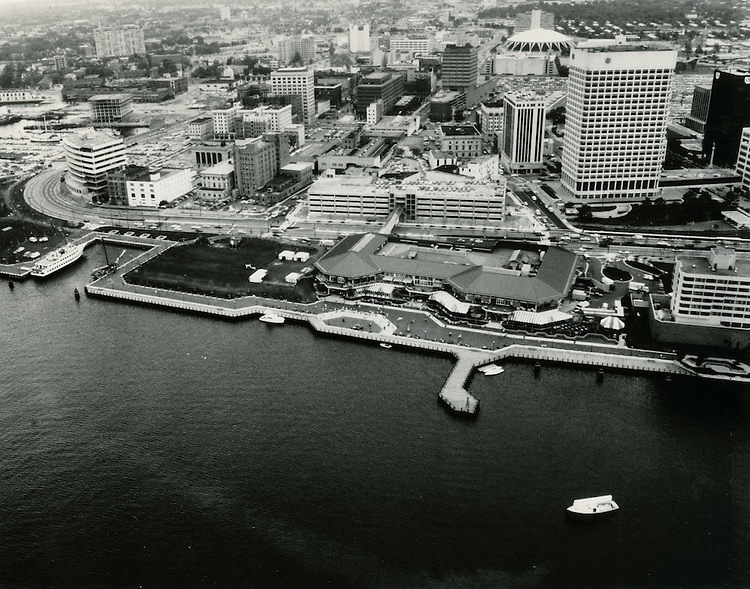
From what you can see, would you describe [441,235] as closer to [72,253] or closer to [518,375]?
[518,375]

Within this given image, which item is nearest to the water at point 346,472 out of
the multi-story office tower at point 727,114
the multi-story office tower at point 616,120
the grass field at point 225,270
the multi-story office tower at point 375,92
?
the grass field at point 225,270

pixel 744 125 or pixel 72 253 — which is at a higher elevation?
pixel 744 125

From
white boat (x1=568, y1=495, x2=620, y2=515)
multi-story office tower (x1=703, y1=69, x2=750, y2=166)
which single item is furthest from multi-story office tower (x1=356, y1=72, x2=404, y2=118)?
white boat (x1=568, y1=495, x2=620, y2=515)

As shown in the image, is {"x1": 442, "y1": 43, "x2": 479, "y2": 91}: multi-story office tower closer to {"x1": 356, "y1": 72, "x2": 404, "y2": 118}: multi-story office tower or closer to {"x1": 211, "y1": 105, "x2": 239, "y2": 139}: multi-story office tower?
{"x1": 356, "y1": 72, "x2": 404, "y2": 118}: multi-story office tower

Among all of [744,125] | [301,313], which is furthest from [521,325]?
[744,125]

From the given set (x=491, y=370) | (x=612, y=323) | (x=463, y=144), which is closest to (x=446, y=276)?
(x=491, y=370)

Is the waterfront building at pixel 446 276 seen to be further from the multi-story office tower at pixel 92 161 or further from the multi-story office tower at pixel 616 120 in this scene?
the multi-story office tower at pixel 92 161
